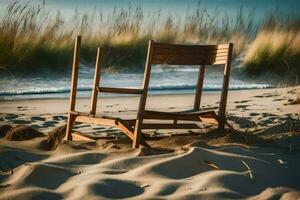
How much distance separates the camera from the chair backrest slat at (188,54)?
598cm

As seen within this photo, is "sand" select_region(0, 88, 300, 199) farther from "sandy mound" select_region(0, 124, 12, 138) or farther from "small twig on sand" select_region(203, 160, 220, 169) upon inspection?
"sandy mound" select_region(0, 124, 12, 138)

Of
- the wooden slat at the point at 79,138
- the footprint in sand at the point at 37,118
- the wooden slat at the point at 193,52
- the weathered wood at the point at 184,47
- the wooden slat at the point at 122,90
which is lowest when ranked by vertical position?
the footprint in sand at the point at 37,118

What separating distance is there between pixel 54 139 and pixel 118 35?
8.53m

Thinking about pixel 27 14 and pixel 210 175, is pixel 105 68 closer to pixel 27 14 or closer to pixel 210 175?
pixel 27 14

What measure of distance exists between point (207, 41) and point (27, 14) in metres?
4.38

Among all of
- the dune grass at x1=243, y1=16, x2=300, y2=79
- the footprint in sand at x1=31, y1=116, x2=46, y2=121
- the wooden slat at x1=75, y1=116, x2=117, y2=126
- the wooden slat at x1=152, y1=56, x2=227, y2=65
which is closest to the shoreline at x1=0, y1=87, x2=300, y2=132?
the footprint in sand at x1=31, y1=116, x2=46, y2=121

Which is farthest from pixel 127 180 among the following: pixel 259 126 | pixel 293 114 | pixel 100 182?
pixel 293 114

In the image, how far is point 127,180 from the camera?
15.5 feet

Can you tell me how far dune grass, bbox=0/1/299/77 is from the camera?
12.6 m

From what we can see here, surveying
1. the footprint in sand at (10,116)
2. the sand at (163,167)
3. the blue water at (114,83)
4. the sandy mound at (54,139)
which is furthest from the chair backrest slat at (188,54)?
the blue water at (114,83)

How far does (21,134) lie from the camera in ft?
21.8

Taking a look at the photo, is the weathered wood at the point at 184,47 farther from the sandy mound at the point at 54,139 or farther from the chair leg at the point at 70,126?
the sandy mound at the point at 54,139

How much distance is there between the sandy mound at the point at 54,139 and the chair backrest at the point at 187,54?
1.17 meters

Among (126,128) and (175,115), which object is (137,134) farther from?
(175,115)
